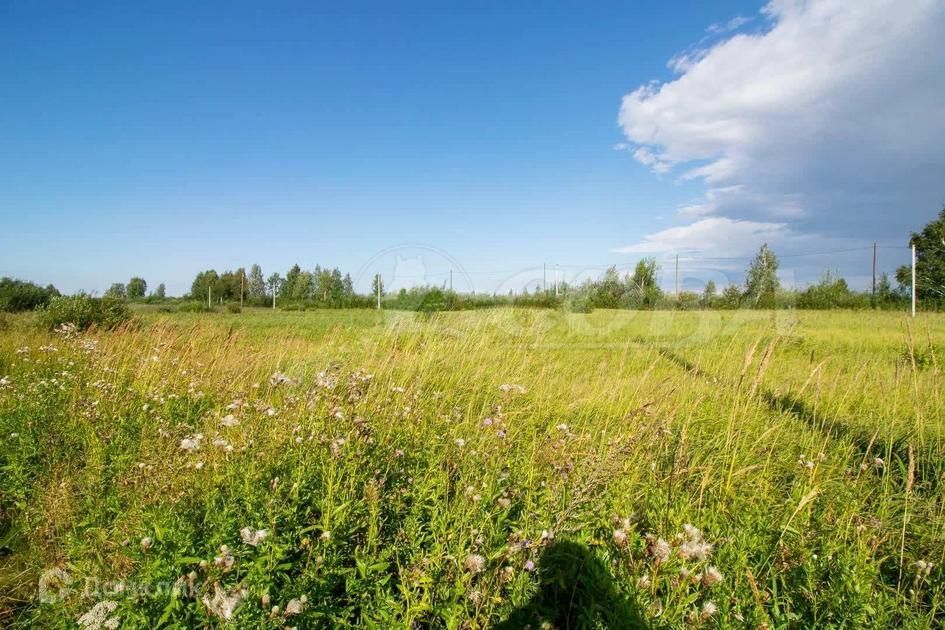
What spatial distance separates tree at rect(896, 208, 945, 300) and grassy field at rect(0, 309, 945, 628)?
42.6 feet

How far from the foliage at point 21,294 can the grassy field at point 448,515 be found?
18.8 meters

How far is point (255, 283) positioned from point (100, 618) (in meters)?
59.7

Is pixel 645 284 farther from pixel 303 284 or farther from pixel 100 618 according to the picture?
pixel 303 284

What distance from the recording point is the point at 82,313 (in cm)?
1079

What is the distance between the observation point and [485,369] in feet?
16.7

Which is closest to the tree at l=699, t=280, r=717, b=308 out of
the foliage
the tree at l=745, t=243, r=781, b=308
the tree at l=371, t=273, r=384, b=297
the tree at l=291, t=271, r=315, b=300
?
the tree at l=745, t=243, r=781, b=308

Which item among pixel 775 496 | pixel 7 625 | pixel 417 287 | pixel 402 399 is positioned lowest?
pixel 7 625

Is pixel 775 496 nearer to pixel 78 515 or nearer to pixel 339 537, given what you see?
pixel 339 537

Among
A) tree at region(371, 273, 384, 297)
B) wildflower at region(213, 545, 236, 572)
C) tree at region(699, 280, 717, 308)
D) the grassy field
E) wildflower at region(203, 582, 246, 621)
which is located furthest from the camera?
tree at region(699, 280, 717, 308)

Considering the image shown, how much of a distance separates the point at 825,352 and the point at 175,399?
30.3 ft

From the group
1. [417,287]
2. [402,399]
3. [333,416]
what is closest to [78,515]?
[333,416]

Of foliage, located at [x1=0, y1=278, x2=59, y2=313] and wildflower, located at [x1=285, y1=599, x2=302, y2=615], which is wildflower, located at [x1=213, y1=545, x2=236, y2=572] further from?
foliage, located at [x1=0, y1=278, x2=59, y2=313]

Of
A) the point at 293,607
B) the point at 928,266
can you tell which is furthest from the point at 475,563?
the point at 928,266

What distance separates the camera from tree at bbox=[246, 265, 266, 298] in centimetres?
5188
